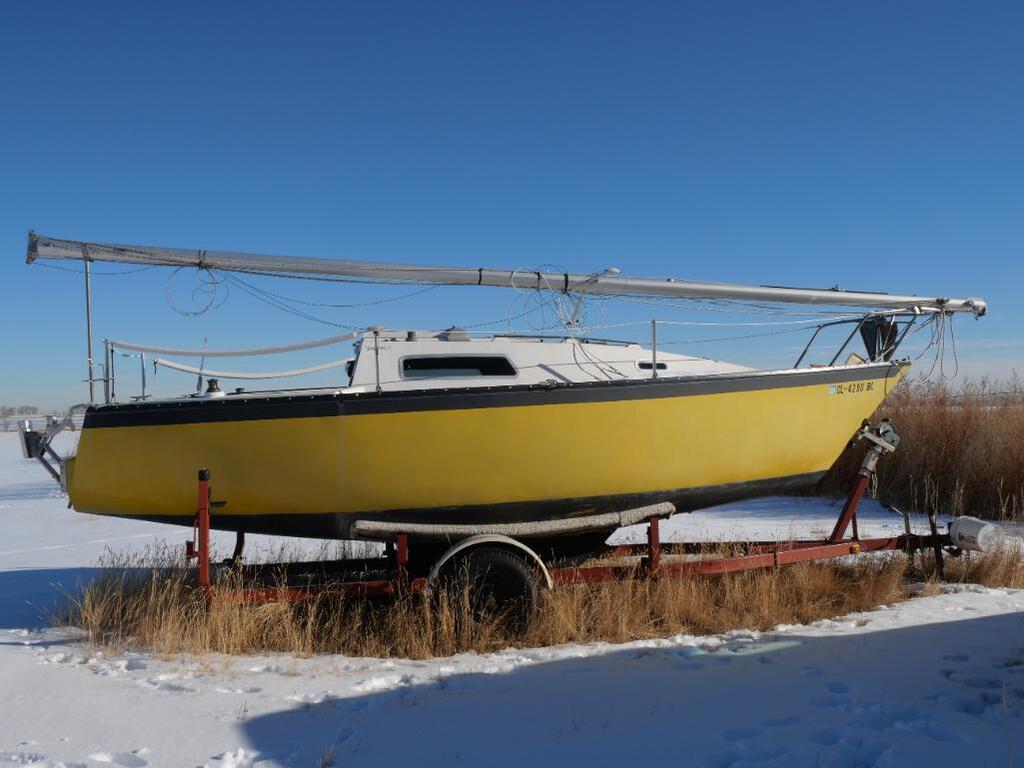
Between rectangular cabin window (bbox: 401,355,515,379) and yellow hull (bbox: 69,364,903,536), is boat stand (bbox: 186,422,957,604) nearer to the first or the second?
yellow hull (bbox: 69,364,903,536)

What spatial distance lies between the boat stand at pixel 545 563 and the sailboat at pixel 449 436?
296 millimetres

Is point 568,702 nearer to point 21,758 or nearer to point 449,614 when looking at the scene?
point 449,614

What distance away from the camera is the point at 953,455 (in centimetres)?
1098

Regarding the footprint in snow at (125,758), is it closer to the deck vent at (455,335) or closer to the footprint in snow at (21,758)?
the footprint in snow at (21,758)

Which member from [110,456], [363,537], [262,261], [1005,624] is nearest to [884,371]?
[1005,624]

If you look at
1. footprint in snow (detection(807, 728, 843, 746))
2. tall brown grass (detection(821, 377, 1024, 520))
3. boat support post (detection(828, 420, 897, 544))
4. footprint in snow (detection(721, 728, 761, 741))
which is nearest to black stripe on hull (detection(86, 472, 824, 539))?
boat support post (detection(828, 420, 897, 544))

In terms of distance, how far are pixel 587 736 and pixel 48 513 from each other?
12490mm

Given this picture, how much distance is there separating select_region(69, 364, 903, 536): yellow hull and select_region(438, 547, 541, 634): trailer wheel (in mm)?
385

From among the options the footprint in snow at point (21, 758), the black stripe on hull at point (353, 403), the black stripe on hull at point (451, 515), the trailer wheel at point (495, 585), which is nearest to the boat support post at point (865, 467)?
the black stripe on hull at point (451, 515)

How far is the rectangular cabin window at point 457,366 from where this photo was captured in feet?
19.1

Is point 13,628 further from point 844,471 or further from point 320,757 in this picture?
point 844,471

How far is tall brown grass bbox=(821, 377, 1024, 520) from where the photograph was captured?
10.2 metres

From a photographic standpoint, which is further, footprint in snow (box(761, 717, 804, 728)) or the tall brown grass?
the tall brown grass

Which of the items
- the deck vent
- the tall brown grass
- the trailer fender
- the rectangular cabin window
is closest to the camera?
the trailer fender
